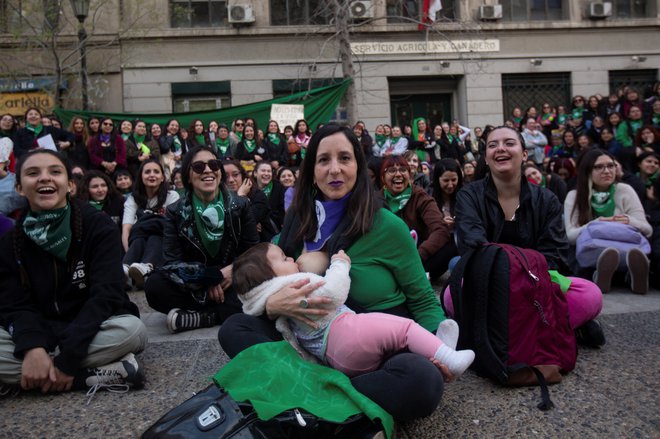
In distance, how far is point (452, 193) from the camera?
610cm

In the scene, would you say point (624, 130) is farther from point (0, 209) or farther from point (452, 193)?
point (0, 209)

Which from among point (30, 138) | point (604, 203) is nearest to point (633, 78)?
point (604, 203)

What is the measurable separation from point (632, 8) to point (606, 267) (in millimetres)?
16662

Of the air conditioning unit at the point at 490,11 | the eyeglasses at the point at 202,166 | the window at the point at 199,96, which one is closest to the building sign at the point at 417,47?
the air conditioning unit at the point at 490,11

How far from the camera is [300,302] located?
232 centimetres

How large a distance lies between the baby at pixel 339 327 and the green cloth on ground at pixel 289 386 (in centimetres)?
10

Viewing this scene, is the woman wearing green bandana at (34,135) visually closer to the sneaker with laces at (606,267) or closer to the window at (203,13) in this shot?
the sneaker with laces at (606,267)

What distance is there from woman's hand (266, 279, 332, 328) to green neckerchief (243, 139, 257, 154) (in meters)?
8.08

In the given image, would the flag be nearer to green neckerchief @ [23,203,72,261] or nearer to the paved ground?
the paved ground

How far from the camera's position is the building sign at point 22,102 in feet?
49.8

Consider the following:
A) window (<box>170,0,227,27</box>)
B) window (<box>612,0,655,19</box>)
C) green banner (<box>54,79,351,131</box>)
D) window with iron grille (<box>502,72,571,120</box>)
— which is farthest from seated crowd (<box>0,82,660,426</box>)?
window (<box>612,0,655,19</box>)

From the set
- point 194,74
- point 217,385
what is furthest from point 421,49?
point 217,385

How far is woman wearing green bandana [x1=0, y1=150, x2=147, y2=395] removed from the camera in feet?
9.23

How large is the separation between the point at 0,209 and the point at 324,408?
536 cm
